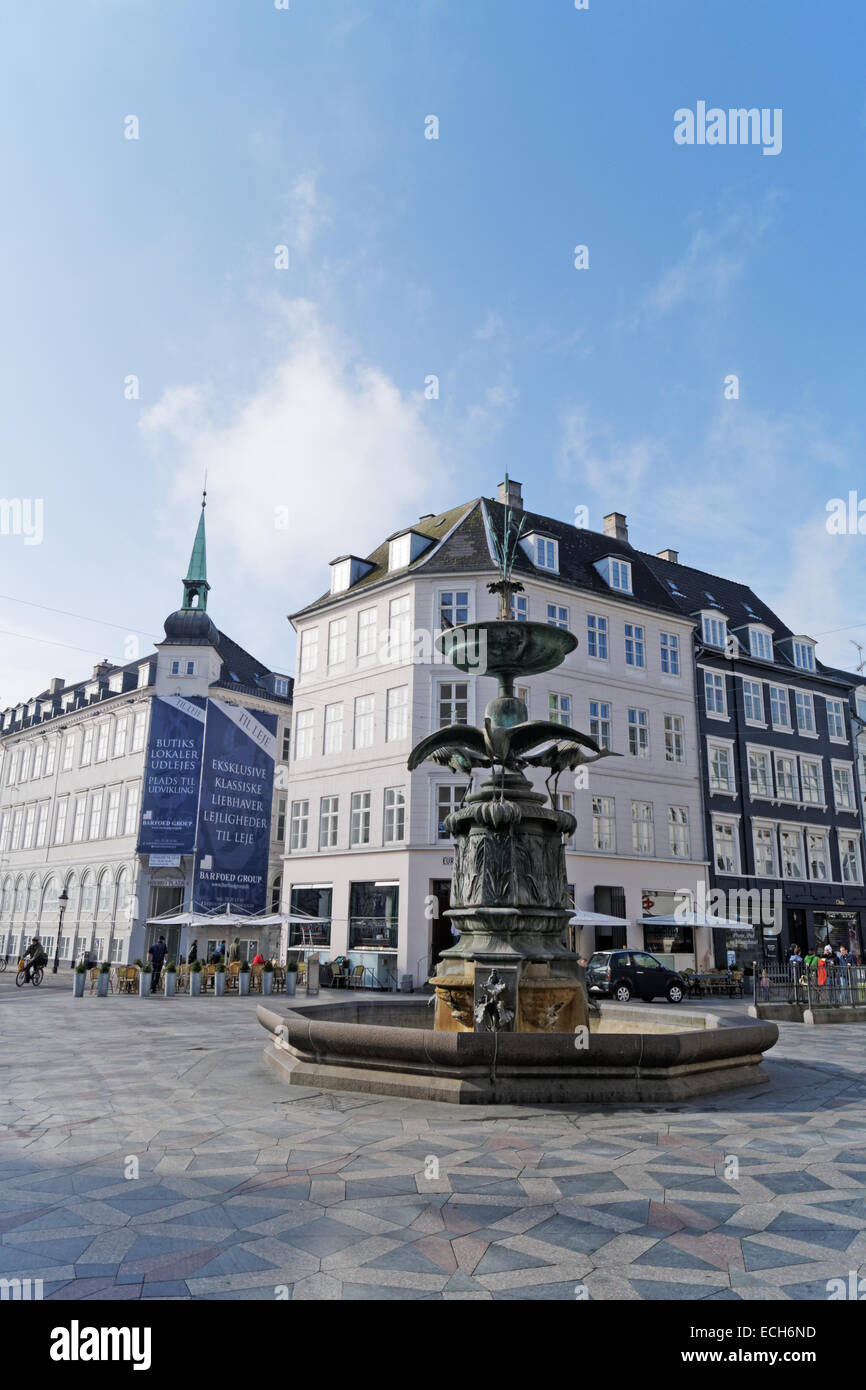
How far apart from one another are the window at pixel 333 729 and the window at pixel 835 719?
78.2 feet

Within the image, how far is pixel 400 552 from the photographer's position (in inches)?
1412

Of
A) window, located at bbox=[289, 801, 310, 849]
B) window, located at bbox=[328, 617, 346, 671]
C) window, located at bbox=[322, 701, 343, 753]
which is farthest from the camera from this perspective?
window, located at bbox=[328, 617, 346, 671]

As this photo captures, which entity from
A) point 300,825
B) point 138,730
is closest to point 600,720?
point 300,825

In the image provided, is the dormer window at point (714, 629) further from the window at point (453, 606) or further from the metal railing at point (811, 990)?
the metal railing at point (811, 990)

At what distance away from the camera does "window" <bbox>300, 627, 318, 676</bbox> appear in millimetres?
38469

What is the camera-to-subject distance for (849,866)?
1689 inches

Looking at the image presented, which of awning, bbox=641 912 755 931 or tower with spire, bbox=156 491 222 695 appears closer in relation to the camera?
awning, bbox=641 912 755 931

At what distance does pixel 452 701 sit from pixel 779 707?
58.2 ft

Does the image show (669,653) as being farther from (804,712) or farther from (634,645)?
(804,712)

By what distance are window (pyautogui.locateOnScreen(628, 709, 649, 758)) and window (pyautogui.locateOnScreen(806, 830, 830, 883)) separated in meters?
10.5

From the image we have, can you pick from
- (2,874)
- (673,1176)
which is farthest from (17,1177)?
(2,874)

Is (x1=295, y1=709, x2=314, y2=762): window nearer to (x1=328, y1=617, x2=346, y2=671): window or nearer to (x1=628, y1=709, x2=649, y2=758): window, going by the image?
(x1=328, y1=617, x2=346, y2=671): window

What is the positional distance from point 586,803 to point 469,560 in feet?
32.2

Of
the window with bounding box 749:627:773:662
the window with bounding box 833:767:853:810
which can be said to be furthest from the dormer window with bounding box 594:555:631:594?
the window with bounding box 833:767:853:810
